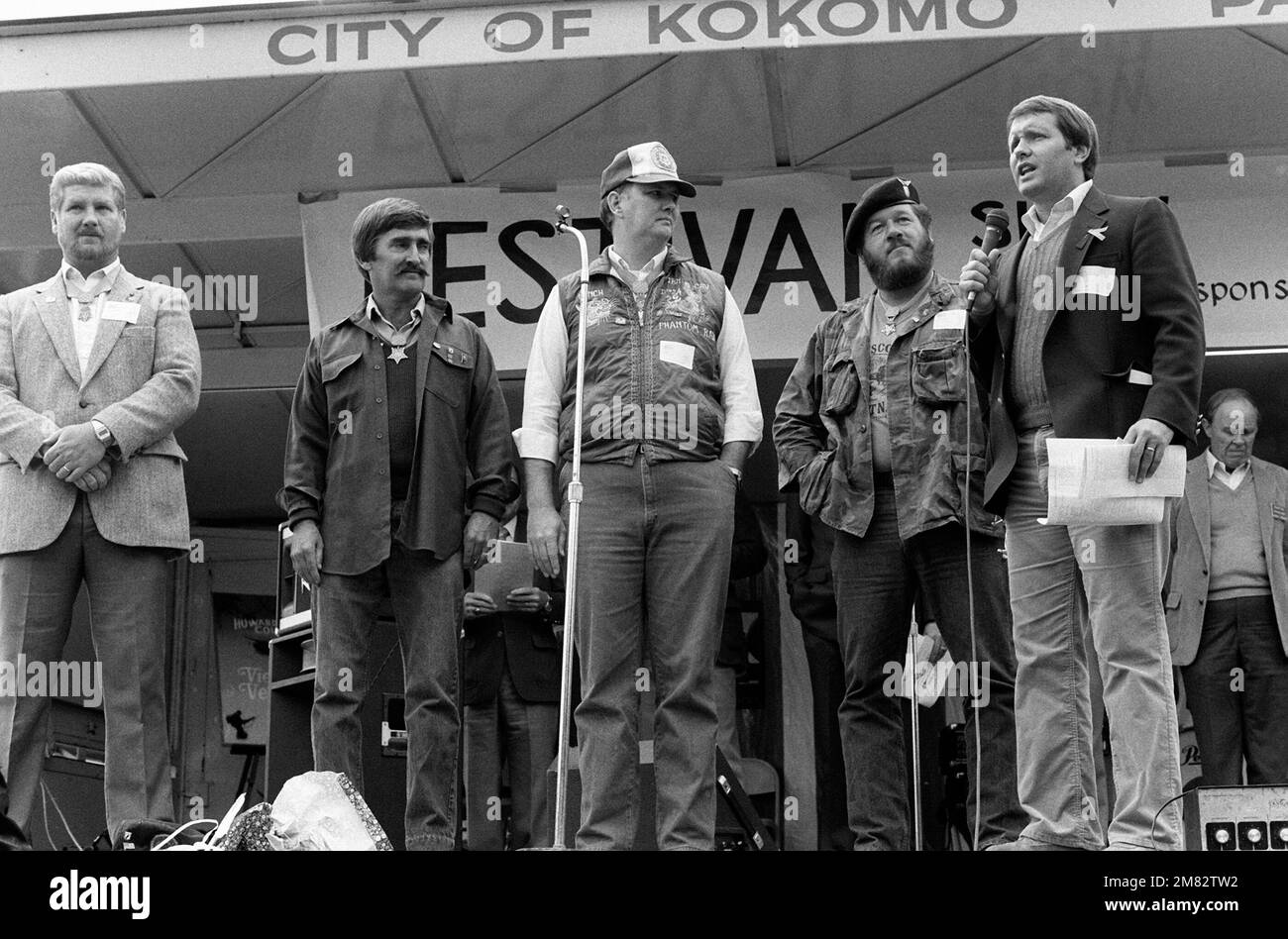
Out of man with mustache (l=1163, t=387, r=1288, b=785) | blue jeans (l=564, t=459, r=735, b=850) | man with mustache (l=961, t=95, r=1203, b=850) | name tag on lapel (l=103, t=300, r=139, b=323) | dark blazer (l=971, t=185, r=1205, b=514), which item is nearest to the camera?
man with mustache (l=961, t=95, r=1203, b=850)

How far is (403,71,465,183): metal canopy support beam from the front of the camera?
6.60 m

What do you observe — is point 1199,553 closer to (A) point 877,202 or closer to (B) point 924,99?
(B) point 924,99

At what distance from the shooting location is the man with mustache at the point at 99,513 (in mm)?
4555

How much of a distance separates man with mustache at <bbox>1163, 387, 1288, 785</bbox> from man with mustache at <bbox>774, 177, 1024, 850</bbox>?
6.79 feet

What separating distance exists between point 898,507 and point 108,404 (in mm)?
2317

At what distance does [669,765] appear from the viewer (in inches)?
164

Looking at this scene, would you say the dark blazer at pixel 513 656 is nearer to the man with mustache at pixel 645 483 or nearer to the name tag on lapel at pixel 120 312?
the man with mustache at pixel 645 483

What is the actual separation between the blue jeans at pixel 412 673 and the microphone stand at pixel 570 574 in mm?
352

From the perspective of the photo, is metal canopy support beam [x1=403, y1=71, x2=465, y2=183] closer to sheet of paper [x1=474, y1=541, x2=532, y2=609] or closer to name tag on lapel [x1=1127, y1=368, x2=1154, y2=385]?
sheet of paper [x1=474, y1=541, x2=532, y2=609]

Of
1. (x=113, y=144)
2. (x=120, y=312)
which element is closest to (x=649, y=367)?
(x=120, y=312)

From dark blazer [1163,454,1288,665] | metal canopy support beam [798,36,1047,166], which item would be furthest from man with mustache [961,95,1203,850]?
dark blazer [1163,454,1288,665]

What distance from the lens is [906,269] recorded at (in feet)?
15.6
